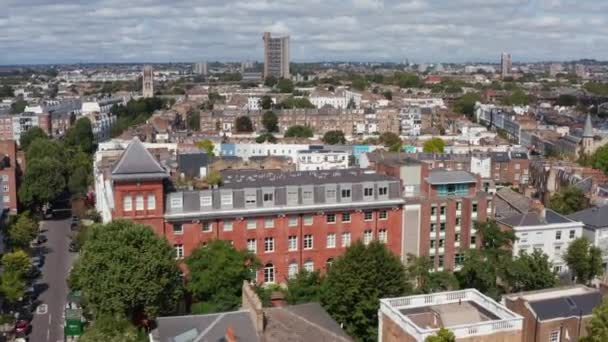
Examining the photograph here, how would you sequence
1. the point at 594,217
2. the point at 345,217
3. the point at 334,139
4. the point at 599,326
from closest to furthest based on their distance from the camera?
1. the point at 599,326
2. the point at 345,217
3. the point at 594,217
4. the point at 334,139

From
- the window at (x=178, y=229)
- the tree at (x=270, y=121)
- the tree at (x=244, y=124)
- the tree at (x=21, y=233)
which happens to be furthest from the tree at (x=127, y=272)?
the tree at (x=244, y=124)

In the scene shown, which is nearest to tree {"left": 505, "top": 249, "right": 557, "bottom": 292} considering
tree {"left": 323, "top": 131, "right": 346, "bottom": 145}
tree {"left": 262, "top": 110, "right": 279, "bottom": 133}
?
tree {"left": 323, "top": 131, "right": 346, "bottom": 145}

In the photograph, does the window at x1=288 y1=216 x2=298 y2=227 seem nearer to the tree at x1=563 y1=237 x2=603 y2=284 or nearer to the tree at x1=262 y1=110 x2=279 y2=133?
the tree at x1=563 y1=237 x2=603 y2=284

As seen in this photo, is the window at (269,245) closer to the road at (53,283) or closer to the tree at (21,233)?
the road at (53,283)

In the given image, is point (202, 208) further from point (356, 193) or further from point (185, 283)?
point (356, 193)

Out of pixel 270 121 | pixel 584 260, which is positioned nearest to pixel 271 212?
pixel 584 260

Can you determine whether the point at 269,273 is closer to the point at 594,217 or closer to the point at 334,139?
the point at 594,217

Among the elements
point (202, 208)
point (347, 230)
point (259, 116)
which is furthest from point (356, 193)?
point (259, 116)
